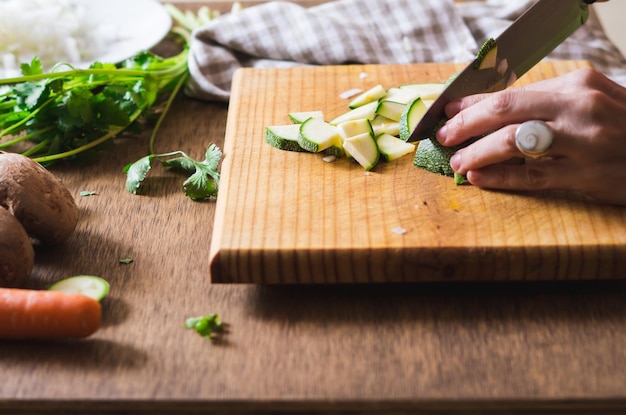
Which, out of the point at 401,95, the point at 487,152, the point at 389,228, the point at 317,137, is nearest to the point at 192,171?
the point at 317,137

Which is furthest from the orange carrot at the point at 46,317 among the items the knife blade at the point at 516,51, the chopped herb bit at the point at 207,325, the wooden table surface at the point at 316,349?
the knife blade at the point at 516,51

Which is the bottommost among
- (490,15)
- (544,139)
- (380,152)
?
(490,15)

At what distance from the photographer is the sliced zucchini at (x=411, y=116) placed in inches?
81.4

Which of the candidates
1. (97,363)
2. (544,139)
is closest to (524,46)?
(544,139)

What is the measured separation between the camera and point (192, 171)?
2.29 meters

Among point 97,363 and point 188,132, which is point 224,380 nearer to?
point 97,363

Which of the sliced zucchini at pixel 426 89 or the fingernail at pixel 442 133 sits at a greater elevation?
the fingernail at pixel 442 133

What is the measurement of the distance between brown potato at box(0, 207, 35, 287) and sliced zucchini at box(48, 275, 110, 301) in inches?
3.1

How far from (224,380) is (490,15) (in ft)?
6.63

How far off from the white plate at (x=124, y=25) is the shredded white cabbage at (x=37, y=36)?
1.2 inches

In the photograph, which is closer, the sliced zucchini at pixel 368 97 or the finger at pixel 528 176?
the finger at pixel 528 176

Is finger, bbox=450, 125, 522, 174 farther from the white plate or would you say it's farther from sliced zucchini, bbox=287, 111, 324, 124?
the white plate

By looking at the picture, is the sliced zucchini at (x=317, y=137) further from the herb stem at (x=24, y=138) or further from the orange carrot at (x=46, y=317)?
the herb stem at (x=24, y=138)

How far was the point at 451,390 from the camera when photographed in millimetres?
1547
